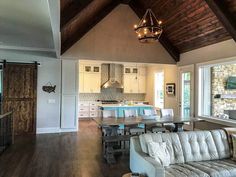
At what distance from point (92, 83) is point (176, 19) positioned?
5.30 meters

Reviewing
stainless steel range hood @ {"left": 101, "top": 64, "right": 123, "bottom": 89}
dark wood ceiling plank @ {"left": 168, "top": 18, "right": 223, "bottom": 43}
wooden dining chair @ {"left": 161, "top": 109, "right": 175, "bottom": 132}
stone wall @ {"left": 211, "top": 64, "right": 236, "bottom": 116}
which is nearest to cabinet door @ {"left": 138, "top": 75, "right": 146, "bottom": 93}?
stainless steel range hood @ {"left": 101, "top": 64, "right": 123, "bottom": 89}

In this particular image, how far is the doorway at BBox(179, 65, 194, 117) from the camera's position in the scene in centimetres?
749

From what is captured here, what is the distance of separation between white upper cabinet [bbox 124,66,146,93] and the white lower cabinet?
6.56 ft

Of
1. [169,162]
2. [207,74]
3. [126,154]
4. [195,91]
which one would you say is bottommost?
[126,154]

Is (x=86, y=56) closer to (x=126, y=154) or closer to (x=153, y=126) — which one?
(x=153, y=126)

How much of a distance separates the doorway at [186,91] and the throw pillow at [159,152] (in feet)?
16.3

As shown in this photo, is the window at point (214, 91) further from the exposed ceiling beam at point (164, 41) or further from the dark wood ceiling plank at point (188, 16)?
the dark wood ceiling plank at point (188, 16)

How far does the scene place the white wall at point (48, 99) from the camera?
6918 millimetres

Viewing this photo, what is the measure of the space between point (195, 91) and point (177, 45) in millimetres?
2016

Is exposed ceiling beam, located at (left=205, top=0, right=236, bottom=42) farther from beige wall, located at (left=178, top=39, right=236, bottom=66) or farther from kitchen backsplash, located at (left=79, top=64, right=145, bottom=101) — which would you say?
kitchen backsplash, located at (left=79, top=64, right=145, bottom=101)

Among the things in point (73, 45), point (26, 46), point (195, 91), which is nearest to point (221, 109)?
point (195, 91)

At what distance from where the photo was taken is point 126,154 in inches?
188

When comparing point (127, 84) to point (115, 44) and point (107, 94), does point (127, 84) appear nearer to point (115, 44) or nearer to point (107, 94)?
point (107, 94)

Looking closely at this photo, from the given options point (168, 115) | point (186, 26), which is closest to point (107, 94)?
point (168, 115)
